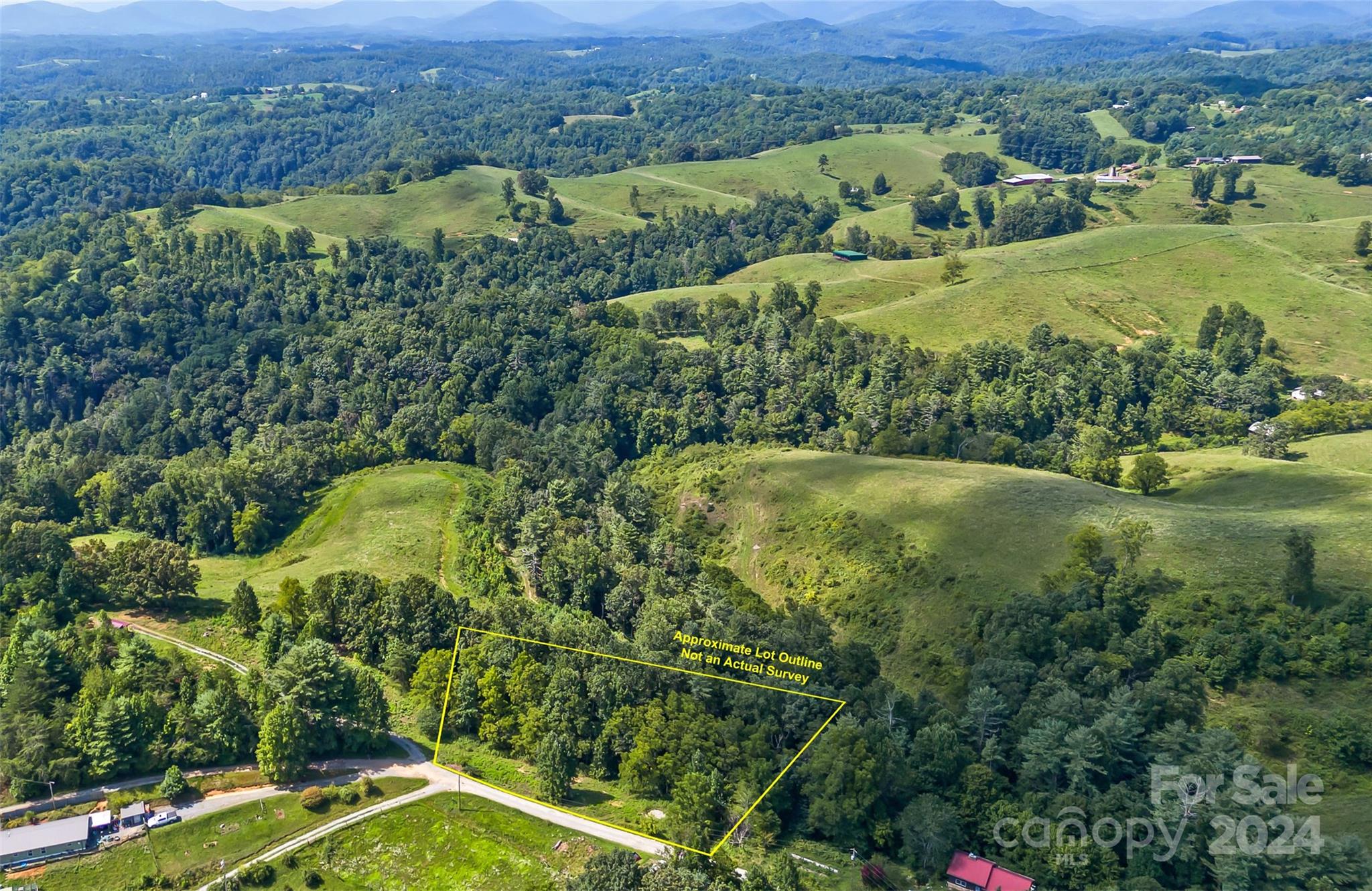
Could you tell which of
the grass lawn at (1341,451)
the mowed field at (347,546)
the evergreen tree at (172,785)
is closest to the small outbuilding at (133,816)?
the evergreen tree at (172,785)

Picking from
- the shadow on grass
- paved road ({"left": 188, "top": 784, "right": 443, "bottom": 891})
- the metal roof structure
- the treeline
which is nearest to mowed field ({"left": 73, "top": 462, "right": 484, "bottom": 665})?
the treeline

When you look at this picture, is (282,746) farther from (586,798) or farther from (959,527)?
(959,527)

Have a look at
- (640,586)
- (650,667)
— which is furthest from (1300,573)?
(640,586)

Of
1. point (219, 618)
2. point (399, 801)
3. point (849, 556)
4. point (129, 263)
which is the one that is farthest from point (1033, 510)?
point (129, 263)

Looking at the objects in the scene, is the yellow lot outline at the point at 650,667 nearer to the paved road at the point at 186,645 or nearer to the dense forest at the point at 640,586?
the dense forest at the point at 640,586

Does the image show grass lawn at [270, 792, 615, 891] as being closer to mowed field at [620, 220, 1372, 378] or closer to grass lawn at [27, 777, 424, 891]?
grass lawn at [27, 777, 424, 891]

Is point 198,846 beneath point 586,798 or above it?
above
